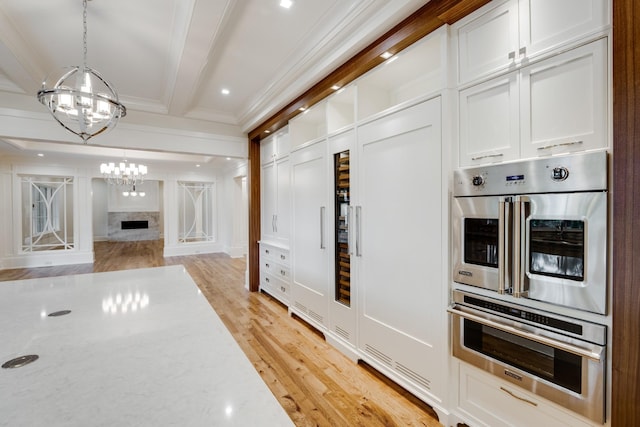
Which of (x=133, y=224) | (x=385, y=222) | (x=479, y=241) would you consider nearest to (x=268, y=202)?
(x=385, y=222)

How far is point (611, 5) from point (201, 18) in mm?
2395

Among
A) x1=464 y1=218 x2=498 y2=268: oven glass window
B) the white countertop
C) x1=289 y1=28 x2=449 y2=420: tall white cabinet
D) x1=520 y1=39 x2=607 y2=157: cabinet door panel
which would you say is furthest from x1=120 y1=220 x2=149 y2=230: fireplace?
x1=520 y1=39 x2=607 y2=157: cabinet door panel

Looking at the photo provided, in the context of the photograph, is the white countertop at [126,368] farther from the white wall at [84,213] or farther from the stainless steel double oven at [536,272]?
the white wall at [84,213]

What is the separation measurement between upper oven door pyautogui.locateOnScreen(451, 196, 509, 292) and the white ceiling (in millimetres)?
1334

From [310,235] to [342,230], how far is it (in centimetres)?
56

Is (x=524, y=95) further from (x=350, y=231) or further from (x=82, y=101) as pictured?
(x=82, y=101)

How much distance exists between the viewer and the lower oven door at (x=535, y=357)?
1334 mm

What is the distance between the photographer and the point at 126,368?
913 millimetres

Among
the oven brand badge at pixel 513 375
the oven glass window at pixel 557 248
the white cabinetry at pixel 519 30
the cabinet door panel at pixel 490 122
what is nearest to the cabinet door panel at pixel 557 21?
the white cabinetry at pixel 519 30

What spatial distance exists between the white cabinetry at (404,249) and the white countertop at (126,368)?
140cm

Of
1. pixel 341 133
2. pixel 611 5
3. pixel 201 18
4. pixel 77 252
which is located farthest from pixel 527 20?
pixel 77 252

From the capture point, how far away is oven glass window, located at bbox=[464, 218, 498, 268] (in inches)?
65.5

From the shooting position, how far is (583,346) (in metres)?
1.35

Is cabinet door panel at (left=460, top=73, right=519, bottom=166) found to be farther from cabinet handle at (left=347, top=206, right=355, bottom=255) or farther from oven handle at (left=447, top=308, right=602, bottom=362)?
cabinet handle at (left=347, top=206, right=355, bottom=255)
